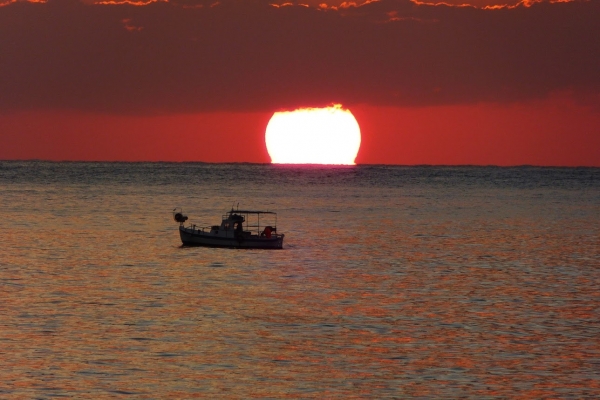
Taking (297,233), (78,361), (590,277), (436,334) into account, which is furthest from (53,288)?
(297,233)

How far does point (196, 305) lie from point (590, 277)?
75.1 ft

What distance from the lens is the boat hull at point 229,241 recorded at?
70125 millimetres

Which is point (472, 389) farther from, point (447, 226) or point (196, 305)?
point (447, 226)

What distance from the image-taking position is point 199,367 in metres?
31.3

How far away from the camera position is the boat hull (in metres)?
70.1

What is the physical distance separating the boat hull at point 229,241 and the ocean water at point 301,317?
1.22 m

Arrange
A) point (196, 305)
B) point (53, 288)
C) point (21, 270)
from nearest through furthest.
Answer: point (196, 305), point (53, 288), point (21, 270)

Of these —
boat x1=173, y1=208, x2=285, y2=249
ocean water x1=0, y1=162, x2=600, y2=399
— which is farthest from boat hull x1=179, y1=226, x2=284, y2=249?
ocean water x1=0, y1=162, x2=600, y2=399

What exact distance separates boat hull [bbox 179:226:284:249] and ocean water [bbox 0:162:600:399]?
122 centimetres

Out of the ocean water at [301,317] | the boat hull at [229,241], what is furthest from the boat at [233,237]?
the ocean water at [301,317]

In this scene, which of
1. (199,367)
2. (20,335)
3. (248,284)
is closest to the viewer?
(199,367)

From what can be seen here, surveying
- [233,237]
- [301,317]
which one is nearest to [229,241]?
[233,237]

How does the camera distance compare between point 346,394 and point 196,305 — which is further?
point 196,305

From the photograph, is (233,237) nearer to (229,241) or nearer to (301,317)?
(229,241)
